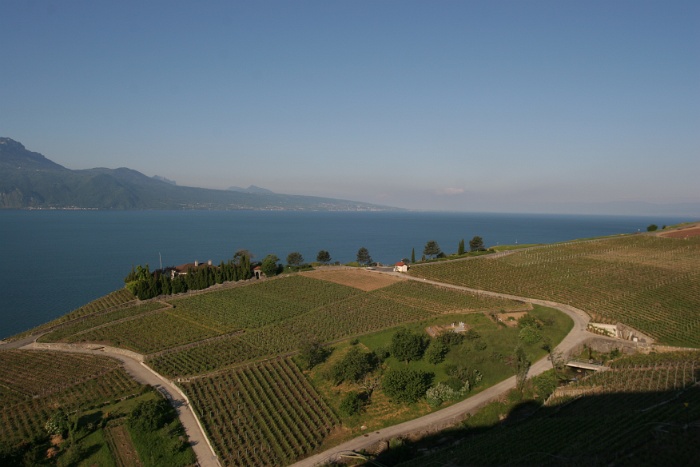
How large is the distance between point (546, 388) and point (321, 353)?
55.1ft

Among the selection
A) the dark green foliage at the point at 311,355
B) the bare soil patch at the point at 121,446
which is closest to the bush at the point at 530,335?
the dark green foliage at the point at 311,355

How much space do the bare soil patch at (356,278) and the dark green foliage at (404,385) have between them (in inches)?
922

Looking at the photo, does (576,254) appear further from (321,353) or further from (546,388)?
(321,353)

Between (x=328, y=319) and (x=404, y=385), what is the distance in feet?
50.9

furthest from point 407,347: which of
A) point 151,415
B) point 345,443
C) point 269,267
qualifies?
point 269,267

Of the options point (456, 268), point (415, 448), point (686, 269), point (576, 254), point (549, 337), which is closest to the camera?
point (415, 448)

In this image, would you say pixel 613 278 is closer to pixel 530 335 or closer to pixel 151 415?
pixel 530 335

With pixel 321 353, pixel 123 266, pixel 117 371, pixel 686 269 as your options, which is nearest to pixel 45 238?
pixel 123 266

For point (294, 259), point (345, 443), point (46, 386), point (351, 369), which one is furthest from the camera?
point (294, 259)

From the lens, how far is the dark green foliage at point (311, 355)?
3194cm

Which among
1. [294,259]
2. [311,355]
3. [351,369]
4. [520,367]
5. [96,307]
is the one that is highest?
[294,259]

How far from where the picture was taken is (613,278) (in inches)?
1984

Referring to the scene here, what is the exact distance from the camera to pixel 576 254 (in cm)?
6462

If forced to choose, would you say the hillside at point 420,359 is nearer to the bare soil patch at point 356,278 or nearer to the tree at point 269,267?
the bare soil patch at point 356,278
